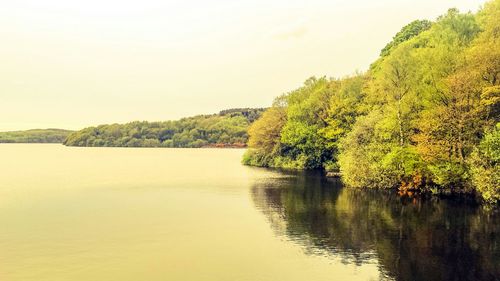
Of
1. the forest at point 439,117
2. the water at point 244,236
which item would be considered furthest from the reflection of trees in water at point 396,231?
the forest at point 439,117

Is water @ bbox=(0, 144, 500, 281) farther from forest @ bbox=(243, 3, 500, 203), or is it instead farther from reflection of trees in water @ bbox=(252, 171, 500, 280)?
forest @ bbox=(243, 3, 500, 203)

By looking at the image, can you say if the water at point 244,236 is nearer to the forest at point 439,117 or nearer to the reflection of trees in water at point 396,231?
the reflection of trees in water at point 396,231

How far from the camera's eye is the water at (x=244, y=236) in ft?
111

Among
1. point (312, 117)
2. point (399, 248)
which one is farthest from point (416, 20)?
point (399, 248)

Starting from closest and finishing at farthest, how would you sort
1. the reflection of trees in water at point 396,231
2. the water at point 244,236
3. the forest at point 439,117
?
the water at point 244,236
the reflection of trees in water at point 396,231
the forest at point 439,117

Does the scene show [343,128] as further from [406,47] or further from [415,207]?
[415,207]

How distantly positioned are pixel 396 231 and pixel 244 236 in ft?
53.1

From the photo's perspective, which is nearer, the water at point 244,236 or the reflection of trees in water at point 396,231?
the water at point 244,236

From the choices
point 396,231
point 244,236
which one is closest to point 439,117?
point 396,231

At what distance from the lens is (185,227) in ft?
167

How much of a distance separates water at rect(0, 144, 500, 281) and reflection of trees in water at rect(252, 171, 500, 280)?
0.11m

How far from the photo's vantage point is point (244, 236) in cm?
4647

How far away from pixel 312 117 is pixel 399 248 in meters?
90.5

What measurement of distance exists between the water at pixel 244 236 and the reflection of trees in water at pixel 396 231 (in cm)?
11
